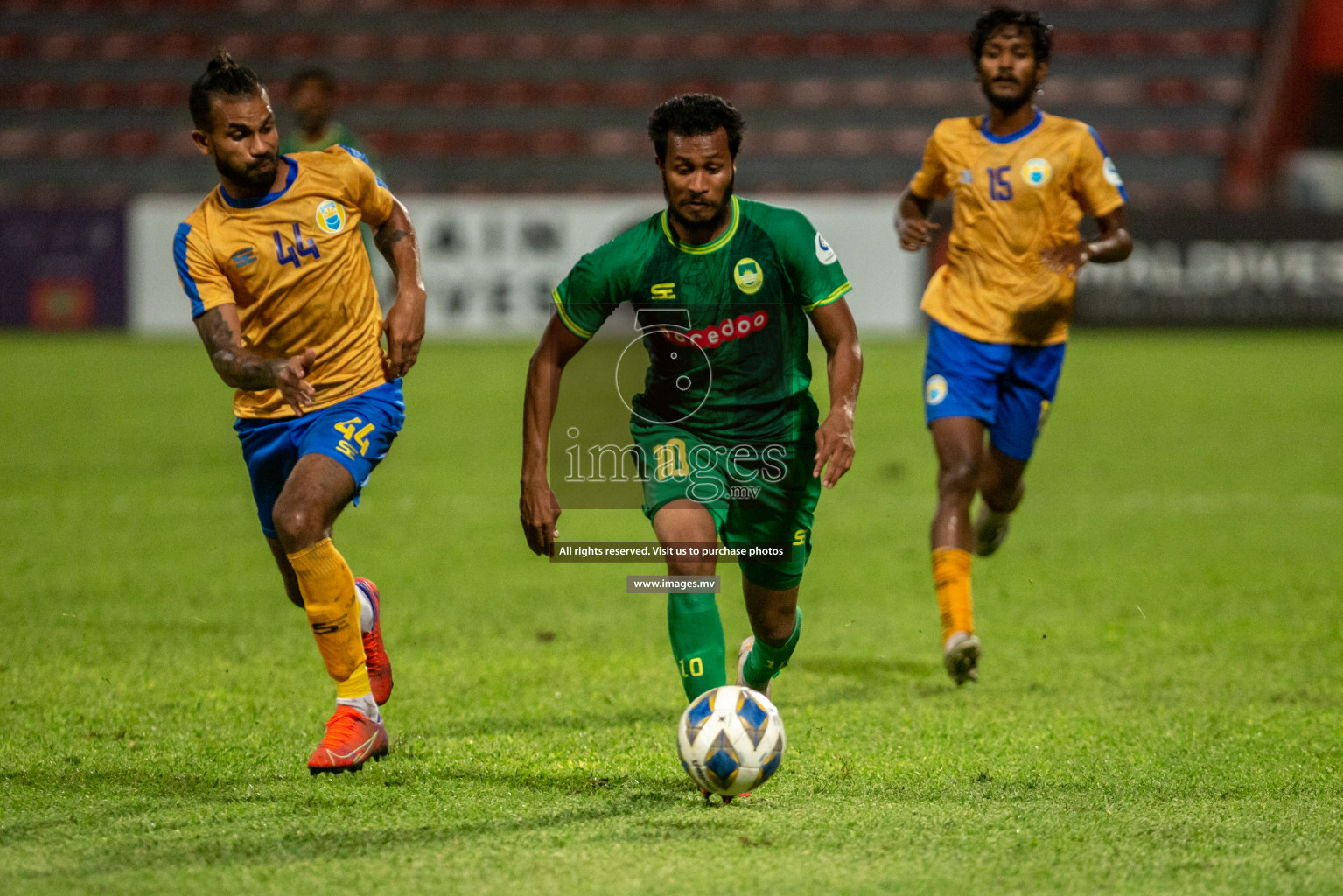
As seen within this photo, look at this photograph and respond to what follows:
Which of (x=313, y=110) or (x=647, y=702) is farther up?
(x=313, y=110)

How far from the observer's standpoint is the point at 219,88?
4.47 m

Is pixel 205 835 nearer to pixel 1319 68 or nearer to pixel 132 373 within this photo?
pixel 132 373

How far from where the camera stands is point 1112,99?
25812mm

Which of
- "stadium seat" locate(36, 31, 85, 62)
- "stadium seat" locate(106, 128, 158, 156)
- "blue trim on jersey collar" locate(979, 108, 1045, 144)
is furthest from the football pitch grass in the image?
"stadium seat" locate(36, 31, 85, 62)

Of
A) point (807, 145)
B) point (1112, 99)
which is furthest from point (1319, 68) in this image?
point (807, 145)

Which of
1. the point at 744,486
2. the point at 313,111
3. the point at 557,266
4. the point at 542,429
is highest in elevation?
the point at 313,111

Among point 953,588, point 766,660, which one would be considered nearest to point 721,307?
point 766,660

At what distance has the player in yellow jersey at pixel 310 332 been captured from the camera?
4473mm

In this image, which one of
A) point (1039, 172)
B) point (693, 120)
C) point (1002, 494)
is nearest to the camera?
point (693, 120)

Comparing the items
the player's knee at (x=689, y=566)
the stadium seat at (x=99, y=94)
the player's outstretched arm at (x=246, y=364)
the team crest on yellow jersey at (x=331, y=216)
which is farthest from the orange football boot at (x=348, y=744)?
the stadium seat at (x=99, y=94)

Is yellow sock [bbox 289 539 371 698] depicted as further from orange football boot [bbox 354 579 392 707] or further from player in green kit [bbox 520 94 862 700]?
player in green kit [bbox 520 94 862 700]

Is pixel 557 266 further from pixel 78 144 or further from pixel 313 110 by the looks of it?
pixel 313 110

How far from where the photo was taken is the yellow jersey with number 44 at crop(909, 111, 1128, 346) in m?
6.06

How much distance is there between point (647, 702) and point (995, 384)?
1.93 m
